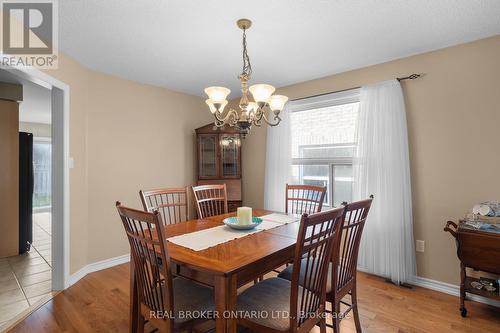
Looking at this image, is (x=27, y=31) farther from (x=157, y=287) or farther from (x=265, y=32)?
(x=157, y=287)

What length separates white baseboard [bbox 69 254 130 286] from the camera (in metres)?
2.73

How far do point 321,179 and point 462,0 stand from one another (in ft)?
6.93

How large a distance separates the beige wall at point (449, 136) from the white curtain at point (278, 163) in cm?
127

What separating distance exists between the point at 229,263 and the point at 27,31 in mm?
2472

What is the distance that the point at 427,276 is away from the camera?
2561 mm

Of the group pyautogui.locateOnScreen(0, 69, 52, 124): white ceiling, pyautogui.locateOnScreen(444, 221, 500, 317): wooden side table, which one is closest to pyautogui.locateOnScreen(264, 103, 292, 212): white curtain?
pyautogui.locateOnScreen(444, 221, 500, 317): wooden side table

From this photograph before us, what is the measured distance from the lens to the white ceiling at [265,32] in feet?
5.97

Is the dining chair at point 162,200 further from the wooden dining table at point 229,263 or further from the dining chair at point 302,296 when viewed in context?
the dining chair at point 302,296

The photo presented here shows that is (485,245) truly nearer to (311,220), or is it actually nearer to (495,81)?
(495,81)

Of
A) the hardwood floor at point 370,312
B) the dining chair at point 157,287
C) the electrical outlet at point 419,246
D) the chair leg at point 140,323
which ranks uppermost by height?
the dining chair at point 157,287

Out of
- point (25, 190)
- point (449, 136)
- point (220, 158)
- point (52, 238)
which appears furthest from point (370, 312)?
point (25, 190)

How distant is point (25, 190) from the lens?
12.1 ft

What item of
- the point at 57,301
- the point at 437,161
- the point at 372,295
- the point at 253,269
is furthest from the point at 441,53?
the point at 57,301

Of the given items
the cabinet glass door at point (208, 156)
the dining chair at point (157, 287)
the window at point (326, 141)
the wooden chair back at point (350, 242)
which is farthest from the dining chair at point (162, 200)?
the window at point (326, 141)
